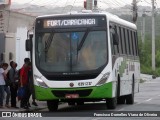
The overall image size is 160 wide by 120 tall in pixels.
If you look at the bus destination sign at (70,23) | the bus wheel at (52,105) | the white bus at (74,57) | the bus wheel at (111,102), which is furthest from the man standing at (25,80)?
the bus wheel at (111,102)

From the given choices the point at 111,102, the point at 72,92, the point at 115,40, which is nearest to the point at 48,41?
the point at 72,92

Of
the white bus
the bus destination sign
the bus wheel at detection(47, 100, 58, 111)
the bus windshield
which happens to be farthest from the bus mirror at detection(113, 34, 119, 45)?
the bus wheel at detection(47, 100, 58, 111)

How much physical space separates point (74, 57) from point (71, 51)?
0.76ft

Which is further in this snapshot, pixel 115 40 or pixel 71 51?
pixel 115 40

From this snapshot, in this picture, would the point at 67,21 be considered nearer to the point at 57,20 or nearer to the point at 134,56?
the point at 57,20

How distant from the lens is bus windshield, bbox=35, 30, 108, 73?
22391 millimetres

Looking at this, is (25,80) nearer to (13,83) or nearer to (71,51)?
(13,83)

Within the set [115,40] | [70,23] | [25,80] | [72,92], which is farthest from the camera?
[25,80]

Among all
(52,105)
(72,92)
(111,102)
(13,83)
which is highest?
(13,83)

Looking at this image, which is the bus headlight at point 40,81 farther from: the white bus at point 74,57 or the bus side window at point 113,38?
the bus side window at point 113,38

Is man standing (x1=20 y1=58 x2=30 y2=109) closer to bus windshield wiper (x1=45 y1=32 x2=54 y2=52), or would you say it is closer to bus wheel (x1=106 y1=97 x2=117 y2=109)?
bus windshield wiper (x1=45 y1=32 x2=54 y2=52)

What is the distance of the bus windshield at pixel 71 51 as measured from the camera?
2239 cm

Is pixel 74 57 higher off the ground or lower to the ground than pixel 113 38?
lower

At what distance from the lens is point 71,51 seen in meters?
22.5
